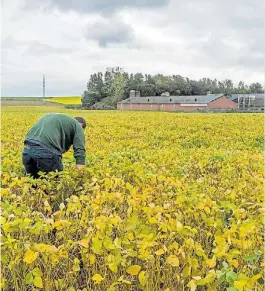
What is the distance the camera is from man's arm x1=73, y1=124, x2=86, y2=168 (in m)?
5.17

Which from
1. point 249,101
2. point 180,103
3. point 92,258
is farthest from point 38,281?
point 249,101

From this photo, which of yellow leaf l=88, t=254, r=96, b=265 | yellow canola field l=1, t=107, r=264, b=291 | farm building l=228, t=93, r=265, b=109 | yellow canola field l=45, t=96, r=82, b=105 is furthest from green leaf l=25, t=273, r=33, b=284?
yellow canola field l=45, t=96, r=82, b=105

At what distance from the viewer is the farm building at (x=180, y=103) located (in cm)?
7144

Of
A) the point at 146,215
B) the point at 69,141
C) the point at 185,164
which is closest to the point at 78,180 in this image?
the point at 69,141

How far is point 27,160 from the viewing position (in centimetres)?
509

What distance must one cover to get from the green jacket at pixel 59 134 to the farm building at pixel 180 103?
65059 millimetres

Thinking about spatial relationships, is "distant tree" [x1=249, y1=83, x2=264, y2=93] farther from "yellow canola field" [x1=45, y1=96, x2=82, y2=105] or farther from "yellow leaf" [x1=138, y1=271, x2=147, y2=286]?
"yellow leaf" [x1=138, y1=271, x2=147, y2=286]

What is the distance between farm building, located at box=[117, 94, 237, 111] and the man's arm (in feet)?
214

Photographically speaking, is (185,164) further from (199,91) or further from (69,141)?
(199,91)

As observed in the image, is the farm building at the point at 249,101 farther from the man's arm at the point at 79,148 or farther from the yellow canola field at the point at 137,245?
the yellow canola field at the point at 137,245

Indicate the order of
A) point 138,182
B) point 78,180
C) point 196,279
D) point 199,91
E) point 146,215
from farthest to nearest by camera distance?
point 199,91, point 78,180, point 138,182, point 146,215, point 196,279

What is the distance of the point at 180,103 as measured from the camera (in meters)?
72.6

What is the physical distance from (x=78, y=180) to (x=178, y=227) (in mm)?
2438

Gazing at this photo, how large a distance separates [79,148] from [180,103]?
68.4 m
